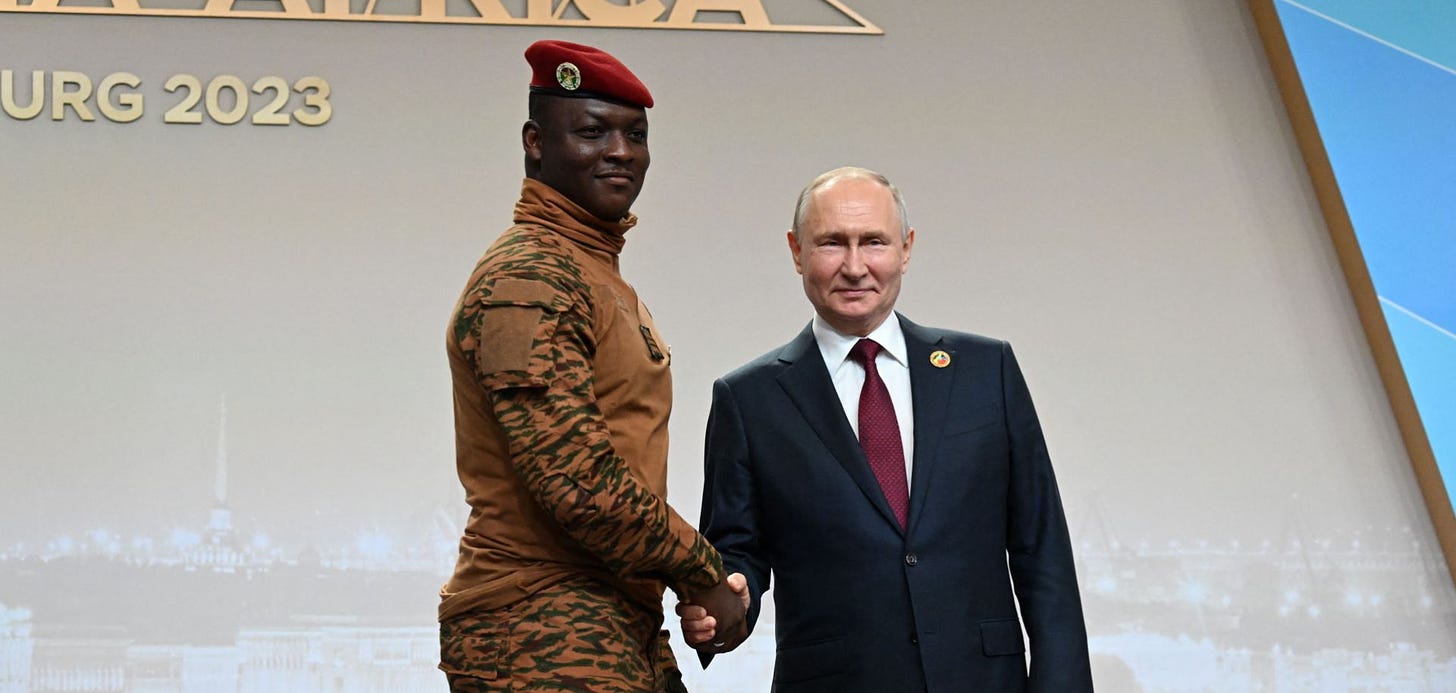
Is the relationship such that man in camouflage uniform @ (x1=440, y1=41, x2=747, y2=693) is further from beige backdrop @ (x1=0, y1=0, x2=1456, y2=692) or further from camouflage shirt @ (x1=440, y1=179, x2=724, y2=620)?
beige backdrop @ (x1=0, y1=0, x2=1456, y2=692)

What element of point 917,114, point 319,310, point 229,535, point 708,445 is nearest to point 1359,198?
point 917,114

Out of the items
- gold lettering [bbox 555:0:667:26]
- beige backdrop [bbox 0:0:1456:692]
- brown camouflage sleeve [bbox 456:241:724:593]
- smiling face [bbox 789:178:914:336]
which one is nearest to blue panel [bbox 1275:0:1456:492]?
beige backdrop [bbox 0:0:1456:692]

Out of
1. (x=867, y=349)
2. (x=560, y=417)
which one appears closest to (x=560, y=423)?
(x=560, y=417)

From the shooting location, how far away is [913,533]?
2.16 meters

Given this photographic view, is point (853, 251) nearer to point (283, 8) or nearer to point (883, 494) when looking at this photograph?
point (883, 494)

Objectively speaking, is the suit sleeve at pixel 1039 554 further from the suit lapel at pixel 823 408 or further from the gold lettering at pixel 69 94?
the gold lettering at pixel 69 94

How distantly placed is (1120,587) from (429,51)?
2.26m

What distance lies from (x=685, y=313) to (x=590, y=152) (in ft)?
6.53

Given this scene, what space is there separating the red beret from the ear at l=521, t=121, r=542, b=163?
0.17 feet

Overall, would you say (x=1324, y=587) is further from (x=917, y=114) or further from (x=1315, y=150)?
(x=917, y=114)

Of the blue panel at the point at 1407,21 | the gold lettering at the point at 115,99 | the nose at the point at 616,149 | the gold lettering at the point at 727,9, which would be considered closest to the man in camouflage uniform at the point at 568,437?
the nose at the point at 616,149

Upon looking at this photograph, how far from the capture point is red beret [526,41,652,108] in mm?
1964

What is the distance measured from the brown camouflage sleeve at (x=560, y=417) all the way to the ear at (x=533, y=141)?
21 cm

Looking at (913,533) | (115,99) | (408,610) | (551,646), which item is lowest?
(408,610)
